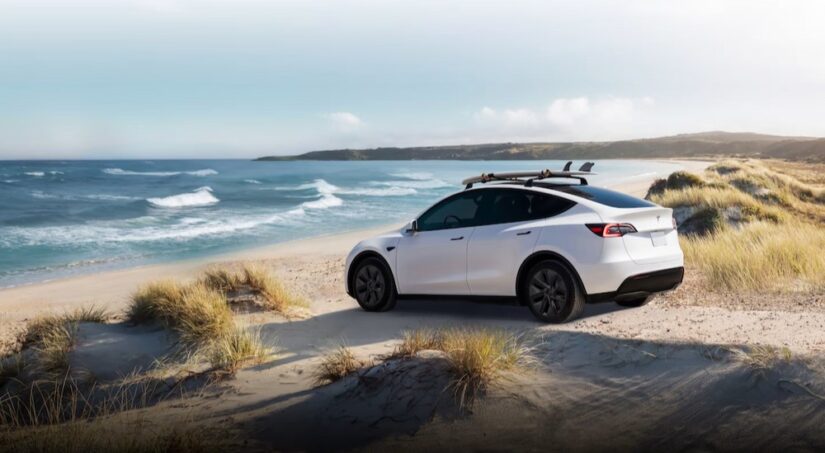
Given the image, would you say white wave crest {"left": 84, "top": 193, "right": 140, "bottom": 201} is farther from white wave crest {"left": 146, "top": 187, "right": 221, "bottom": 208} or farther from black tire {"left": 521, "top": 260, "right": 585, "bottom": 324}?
black tire {"left": 521, "top": 260, "right": 585, "bottom": 324}

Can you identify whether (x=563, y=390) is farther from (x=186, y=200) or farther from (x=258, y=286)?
(x=186, y=200)

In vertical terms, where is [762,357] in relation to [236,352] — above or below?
above

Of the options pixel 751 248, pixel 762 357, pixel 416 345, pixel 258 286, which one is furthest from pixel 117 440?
pixel 751 248

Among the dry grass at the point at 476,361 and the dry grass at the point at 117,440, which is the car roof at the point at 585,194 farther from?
the dry grass at the point at 117,440

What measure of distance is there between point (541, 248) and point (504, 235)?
0.55m

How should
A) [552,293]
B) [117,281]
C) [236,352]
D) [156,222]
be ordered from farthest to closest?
[156,222] → [117,281] → [552,293] → [236,352]

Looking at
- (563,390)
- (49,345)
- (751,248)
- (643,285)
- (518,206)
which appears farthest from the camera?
(751,248)

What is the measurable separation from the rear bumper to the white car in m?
0.01

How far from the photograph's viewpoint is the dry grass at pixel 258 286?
449 inches

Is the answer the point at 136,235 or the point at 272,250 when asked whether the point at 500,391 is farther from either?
the point at 136,235

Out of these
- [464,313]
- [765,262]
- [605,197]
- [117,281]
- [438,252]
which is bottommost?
[117,281]

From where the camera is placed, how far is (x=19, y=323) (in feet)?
45.6

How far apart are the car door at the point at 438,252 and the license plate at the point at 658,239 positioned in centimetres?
209

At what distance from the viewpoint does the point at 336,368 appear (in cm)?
706
